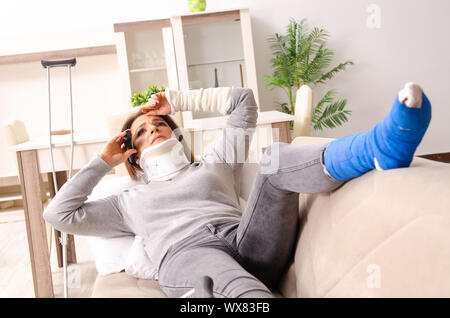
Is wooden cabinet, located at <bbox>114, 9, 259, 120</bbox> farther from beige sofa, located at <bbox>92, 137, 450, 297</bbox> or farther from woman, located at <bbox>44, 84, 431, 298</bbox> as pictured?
Result: beige sofa, located at <bbox>92, 137, 450, 297</bbox>

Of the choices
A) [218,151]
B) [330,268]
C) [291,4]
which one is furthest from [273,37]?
[330,268]

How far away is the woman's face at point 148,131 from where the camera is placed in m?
1.68

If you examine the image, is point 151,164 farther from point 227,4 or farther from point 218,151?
point 227,4

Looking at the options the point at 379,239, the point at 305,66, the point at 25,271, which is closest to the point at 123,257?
the point at 379,239

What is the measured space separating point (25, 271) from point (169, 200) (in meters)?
1.60

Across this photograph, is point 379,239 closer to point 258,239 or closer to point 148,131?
point 258,239

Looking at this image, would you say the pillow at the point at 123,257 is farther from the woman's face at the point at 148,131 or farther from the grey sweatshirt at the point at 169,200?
the woman's face at the point at 148,131

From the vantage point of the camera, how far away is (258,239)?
1.28m

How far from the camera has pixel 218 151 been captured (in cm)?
169

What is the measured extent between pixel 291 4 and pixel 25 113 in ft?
8.93

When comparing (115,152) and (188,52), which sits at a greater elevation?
(188,52)

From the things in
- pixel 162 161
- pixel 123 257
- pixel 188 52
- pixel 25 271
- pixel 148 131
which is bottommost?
pixel 25 271

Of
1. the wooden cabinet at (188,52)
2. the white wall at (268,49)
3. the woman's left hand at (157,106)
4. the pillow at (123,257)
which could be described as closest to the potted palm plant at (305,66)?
the white wall at (268,49)
